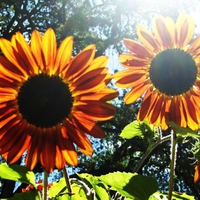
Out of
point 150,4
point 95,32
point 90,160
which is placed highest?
point 150,4

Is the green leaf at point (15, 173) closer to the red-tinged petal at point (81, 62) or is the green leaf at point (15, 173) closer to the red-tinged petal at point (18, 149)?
the red-tinged petal at point (18, 149)

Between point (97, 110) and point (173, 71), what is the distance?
30 centimetres

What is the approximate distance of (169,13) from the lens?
10.3 meters

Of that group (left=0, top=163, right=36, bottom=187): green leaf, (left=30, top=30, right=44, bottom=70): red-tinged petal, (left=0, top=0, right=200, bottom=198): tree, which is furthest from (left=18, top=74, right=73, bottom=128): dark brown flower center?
(left=0, top=0, right=200, bottom=198): tree

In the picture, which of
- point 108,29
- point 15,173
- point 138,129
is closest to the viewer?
point 15,173

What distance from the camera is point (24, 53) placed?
2.27 feet

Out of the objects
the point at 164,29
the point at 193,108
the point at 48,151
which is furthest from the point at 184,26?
the point at 48,151

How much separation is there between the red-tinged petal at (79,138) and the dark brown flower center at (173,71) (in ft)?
0.88

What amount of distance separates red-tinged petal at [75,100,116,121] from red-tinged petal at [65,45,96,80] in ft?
0.18

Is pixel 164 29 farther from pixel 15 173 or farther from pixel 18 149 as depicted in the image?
pixel 15 173

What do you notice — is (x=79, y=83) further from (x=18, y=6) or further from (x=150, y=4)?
(x=150, y=4)

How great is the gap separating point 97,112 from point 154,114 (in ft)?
0.75

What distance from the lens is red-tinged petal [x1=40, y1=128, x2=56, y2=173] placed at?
665 millimetres

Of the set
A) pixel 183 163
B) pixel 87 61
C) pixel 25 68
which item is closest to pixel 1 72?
pixel 25 68
